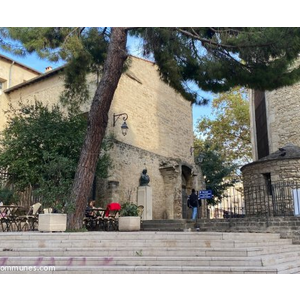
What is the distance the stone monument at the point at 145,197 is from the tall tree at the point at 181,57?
222 inches

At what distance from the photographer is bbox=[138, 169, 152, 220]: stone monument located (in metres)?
14.2

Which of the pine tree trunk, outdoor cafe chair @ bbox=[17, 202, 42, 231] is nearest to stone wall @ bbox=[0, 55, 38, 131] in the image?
outdoor cafe chair @ bbox=[17, 202, 42, 231]

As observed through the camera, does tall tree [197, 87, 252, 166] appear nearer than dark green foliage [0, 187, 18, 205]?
No

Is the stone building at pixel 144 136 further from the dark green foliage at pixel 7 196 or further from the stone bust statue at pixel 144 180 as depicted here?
the dark green foliage at pixel 7 196

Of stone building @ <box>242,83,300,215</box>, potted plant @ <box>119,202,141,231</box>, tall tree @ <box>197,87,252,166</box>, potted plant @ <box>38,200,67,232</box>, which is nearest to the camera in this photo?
potted plant @ <box>38,200,67,232</box>

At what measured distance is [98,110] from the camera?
29.3ft

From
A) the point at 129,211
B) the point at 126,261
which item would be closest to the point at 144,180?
the point at 129,211

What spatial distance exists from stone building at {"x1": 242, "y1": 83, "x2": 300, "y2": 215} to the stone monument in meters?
3.89

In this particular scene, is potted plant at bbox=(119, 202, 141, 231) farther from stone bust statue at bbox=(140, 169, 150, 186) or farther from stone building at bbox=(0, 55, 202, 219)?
stone bust statue at bbox=(140, 169, 150, 186)

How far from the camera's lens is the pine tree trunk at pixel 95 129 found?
8.45 m

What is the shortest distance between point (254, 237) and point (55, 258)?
13.5ft

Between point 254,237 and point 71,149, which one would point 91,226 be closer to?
point 71,149

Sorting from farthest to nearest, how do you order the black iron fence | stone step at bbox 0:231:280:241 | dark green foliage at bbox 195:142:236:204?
dark green foliage at bbox 195:142:236:204 → the black iron fence → stone step at bbox 0:231:280:241

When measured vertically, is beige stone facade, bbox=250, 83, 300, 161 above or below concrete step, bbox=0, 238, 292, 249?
above
